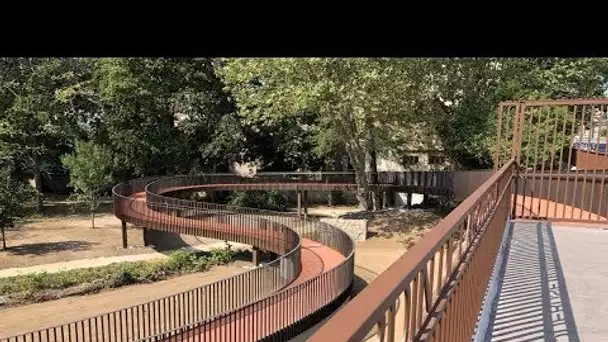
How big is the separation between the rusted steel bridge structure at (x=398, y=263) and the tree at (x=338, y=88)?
4.07 m

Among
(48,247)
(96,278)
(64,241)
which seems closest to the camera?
(96,278)

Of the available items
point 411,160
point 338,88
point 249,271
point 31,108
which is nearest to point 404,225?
point 338,88

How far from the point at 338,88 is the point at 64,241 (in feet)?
48.4

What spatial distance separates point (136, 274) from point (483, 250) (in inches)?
653

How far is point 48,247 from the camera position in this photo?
23.4 meters

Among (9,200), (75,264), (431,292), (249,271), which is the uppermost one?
(431,292)

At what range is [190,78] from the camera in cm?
3241

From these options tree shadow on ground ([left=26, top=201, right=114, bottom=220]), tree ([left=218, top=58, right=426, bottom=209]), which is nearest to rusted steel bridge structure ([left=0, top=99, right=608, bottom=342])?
tree ([left=218, top=58, right=426, bottom=209])

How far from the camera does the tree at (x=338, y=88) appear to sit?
71.5ft

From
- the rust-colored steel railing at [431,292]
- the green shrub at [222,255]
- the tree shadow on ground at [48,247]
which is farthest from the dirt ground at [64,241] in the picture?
the rust-colored steel railing at [431,292]

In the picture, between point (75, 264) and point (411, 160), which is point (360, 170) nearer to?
point (411, 160)
